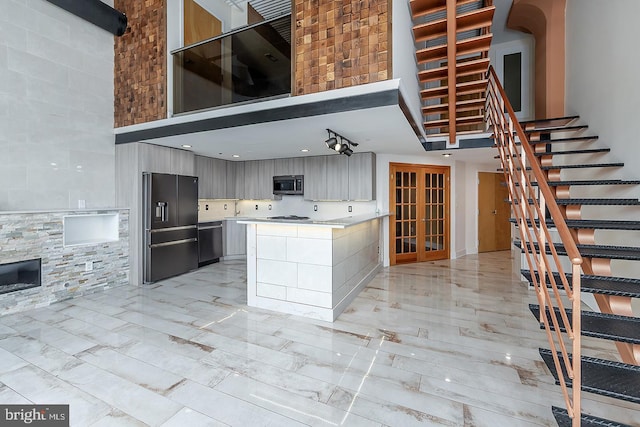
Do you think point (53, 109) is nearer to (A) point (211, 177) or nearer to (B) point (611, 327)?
(A) point (211, 177)

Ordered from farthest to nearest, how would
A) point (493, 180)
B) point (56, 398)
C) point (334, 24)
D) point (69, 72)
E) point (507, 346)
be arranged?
point (493, 180), point (69, 72), point (334, 24), point (507, 346), point (56, 398)

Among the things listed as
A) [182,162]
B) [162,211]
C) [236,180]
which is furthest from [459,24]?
[236,180]

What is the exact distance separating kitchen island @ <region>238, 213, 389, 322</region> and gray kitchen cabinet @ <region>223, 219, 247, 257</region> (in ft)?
10.2

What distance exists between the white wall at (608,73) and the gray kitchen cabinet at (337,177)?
12.2ft

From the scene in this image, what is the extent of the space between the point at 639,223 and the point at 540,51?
4.78 m

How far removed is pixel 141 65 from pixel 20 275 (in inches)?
132

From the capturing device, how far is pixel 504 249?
7.96m

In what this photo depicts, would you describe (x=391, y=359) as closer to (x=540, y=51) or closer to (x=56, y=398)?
(x=56, y=398)

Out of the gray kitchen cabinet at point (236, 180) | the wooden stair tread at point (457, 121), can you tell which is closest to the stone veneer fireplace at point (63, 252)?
the gray kitchen cabinet at point (236, 180)

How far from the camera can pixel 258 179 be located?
23.0 ft

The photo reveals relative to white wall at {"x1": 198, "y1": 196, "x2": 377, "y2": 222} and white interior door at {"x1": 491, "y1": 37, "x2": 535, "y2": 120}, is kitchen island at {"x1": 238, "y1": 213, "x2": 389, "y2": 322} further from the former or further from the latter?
white interior door at {"x1": 491, "y1": 37, "x2": 535, "y2": 120}

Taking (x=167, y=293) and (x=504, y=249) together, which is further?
(x=504, y=249)

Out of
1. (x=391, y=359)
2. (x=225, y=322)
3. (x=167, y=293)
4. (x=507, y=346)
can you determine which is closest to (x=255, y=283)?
(x=225, y=322)

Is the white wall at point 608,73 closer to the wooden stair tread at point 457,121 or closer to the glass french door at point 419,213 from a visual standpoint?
the wooden stair tread at point 457,121
